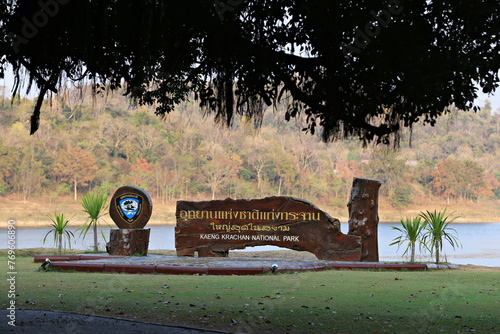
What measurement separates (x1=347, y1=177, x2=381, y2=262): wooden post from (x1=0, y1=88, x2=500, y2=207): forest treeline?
37.9 meters

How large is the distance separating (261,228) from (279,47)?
8595mm

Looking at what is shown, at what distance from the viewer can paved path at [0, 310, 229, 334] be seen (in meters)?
5.52

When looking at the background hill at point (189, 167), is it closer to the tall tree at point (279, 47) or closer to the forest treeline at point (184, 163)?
the forest treeline at point (184, 163)

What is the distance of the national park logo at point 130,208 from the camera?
14461 mm

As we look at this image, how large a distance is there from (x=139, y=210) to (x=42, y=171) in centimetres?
4475

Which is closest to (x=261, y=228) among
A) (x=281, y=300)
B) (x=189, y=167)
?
(x=281, y=300)

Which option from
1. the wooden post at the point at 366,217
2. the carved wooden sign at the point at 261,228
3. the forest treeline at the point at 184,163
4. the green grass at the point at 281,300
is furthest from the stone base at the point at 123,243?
the forest treeline at the point at 184,163

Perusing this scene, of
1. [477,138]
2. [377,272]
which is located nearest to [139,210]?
[377,272]

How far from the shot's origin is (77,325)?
226 inches

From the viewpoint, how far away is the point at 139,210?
47.4ft

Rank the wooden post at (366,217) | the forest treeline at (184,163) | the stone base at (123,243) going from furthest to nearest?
the forest treeline at (184,163) < the stone base at (123,243) < the wooden post at (366,217)

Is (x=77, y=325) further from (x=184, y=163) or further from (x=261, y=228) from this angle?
(x=184, y=163)

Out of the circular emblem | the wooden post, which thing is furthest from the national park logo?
the wooden post

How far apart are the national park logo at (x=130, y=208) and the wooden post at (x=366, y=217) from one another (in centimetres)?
505
